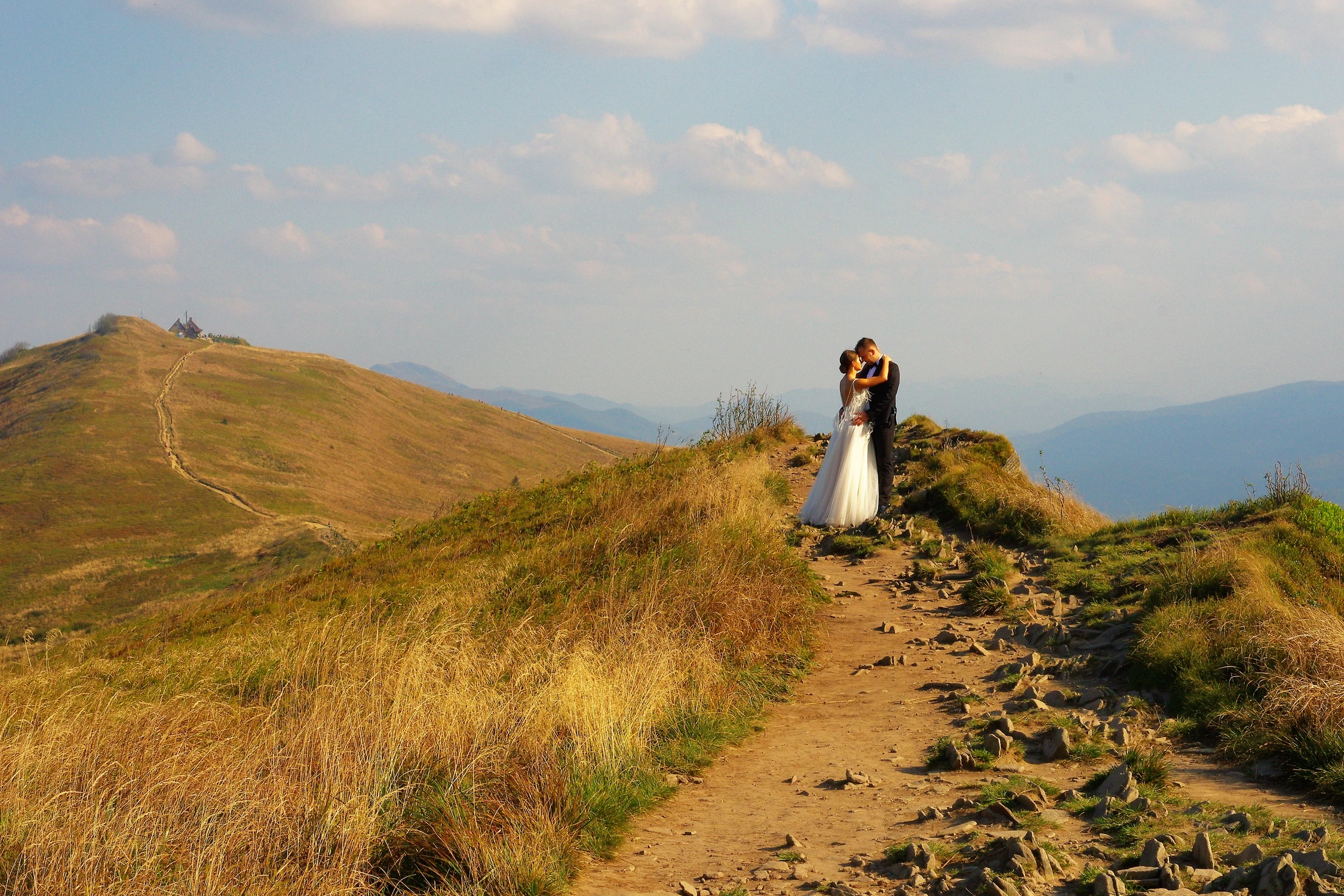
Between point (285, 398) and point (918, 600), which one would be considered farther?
point (285, 398)

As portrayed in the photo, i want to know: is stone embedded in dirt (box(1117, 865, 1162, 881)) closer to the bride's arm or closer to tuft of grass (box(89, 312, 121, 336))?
the bride's arm

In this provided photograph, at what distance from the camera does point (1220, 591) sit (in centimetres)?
812

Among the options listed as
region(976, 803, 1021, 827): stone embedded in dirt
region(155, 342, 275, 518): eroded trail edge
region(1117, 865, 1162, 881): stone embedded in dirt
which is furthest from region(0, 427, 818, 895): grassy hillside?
region(155, 342, 275, 518): eroded trail edge

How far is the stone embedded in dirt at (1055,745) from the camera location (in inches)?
234

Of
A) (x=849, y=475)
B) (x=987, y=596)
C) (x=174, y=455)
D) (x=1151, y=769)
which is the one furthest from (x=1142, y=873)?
(x=174, y=455)

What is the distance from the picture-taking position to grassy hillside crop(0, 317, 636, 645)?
6806 centimetres

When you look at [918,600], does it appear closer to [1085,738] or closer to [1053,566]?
[1053,566]

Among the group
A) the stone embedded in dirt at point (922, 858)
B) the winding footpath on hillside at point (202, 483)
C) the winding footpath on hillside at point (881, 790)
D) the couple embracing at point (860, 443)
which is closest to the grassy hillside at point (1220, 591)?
the winding footpath on hillside at point (881, 790)

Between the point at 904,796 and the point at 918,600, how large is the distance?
16.9 ft

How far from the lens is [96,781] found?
496cm

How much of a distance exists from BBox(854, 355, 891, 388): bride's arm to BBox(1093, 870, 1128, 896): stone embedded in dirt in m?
10.1

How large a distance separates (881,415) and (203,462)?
9744 cm

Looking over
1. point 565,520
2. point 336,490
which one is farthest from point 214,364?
point 565,520

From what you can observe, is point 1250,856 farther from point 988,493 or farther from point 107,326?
point 107,326
